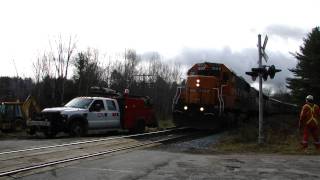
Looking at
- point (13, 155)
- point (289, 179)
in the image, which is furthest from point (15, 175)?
point (289, 179)

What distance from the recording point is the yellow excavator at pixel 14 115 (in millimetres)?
27375

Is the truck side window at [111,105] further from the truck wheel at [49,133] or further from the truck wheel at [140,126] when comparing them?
the truck wheel at [49,133]

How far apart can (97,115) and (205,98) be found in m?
6.92

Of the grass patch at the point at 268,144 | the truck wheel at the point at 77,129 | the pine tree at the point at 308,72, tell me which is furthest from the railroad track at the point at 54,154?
the pine tree at the point at 308,72

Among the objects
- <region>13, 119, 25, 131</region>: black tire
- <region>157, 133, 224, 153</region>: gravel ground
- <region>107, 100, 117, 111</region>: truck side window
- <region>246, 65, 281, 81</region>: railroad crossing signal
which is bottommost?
<region>157, 133, 224, 153</region>: gravel ground

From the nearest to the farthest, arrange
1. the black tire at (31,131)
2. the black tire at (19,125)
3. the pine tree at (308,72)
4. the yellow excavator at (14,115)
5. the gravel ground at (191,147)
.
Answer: the gravel ground at (191,147), the black tire at (31,131), the yellow excavator at (14,115), the black tire at (19,125), the pine tree at (308,72)

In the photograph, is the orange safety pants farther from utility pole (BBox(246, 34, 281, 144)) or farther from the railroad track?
the railroad track

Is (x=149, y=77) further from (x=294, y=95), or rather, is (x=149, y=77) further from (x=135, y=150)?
(x=135, y=150)

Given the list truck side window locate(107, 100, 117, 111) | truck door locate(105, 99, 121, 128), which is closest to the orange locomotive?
truck door locate(105, 99, 121, 128)

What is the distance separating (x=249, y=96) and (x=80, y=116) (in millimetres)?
18604

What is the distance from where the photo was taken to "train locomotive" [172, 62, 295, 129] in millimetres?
28703

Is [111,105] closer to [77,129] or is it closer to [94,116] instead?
[94,116]

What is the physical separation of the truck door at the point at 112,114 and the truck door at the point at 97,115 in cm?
33

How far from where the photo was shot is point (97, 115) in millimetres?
24938
